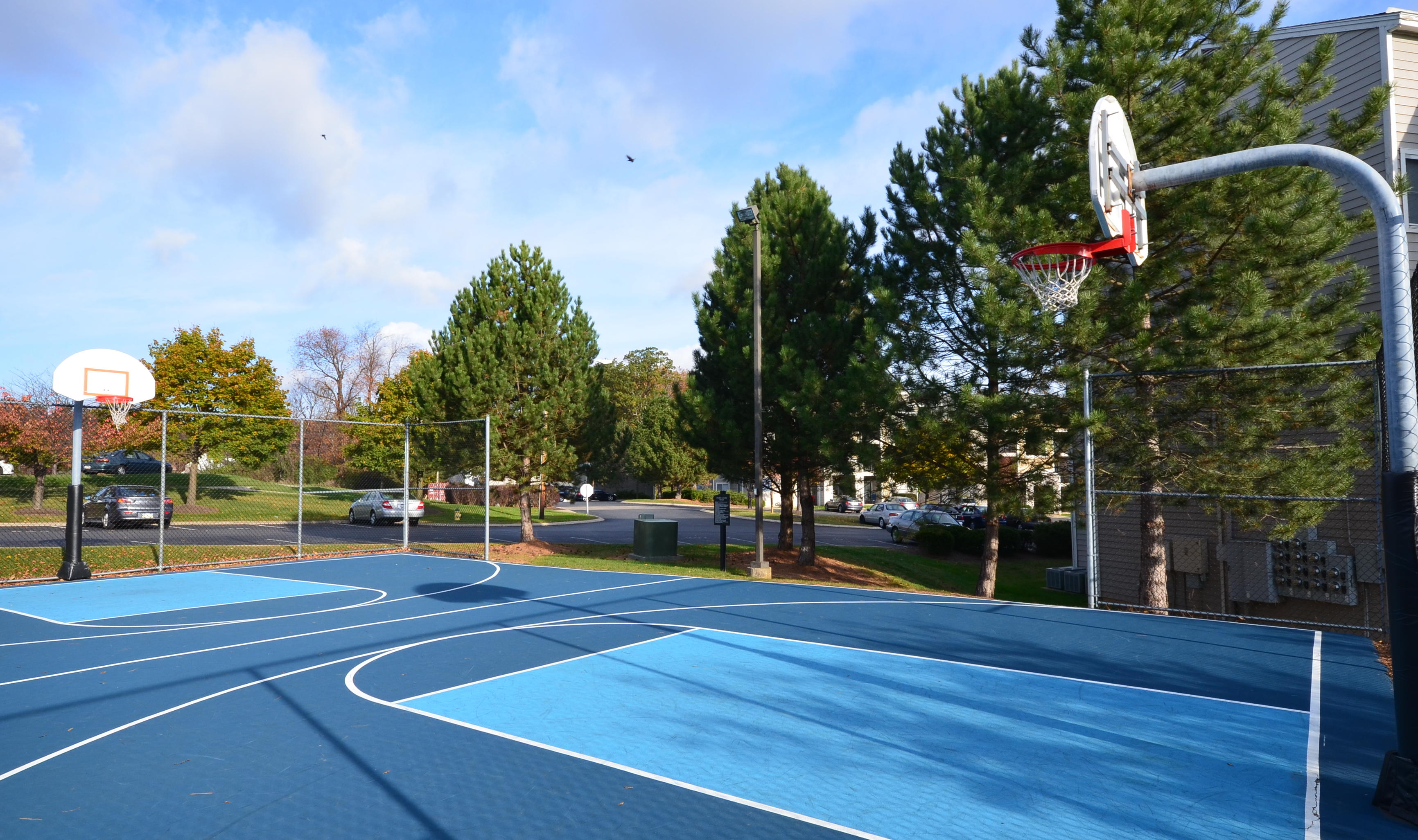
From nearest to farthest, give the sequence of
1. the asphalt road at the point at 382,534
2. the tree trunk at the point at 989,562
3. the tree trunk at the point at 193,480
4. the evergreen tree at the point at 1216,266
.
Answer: the evergreen tree at the point at 1216,266
the tree trunk at the point at 989,562
the asphalt road at the point at 382,534
the tree trunk at the point at 193,480

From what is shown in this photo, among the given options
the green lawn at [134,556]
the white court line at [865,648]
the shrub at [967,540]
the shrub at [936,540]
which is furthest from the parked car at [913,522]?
the green lawn at [134,556]

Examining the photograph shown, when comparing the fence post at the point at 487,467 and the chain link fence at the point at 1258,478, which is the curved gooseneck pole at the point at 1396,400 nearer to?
the chain link fence at the point at 1258,478

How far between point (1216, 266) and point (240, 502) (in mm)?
39495

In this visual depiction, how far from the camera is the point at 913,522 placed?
3253cm

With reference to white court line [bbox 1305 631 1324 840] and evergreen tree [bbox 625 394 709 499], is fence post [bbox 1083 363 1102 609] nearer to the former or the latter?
white court line [bbox 1305 631 1324 840]

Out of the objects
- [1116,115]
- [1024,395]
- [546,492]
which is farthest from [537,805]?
[546,492]

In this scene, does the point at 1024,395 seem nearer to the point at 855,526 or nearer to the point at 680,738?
the point at 680,738

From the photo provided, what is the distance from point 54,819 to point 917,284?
15050 millimetres

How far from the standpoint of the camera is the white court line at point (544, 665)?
718 cm

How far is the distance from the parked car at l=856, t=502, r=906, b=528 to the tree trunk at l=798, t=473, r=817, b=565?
18.4 meters

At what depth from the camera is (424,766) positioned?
538 centimetres

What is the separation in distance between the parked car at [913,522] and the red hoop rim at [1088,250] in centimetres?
2544

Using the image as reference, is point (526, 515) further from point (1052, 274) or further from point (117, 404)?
point (1052, 274)

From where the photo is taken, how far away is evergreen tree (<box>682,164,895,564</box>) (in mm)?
18369
